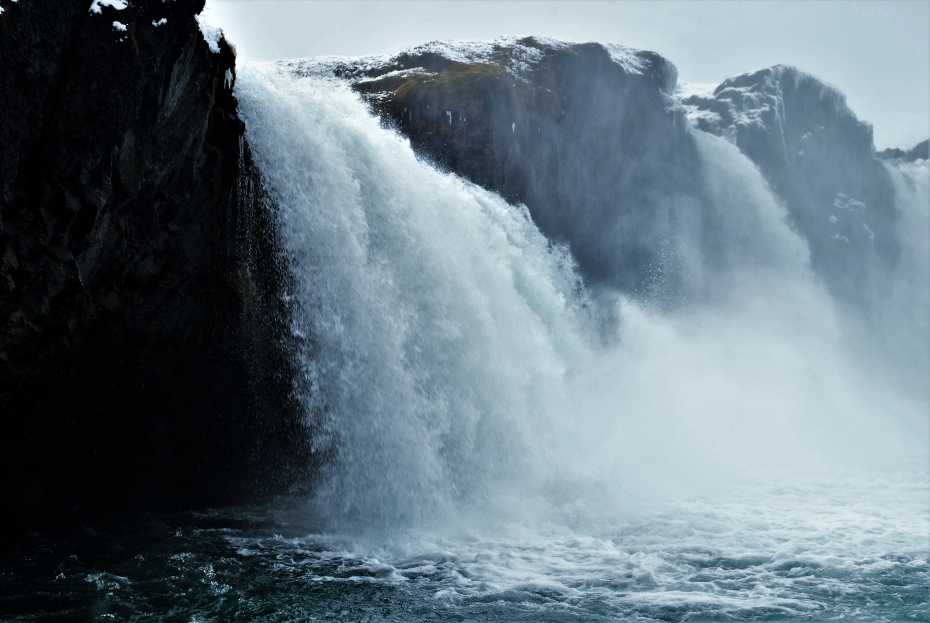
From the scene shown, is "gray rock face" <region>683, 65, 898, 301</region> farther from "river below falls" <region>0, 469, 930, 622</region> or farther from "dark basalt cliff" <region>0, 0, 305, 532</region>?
"dark basalt cliff" <region>0, 0, 305, 532</region>

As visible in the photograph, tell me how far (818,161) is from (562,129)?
96.8 ft

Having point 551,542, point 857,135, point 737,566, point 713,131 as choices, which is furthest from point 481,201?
point 857,135

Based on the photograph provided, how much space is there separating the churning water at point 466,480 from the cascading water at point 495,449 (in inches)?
2.5

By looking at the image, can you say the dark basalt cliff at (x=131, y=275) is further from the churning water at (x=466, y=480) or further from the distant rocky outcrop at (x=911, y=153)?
the distant rocky outcrop at (x=911, y=153)

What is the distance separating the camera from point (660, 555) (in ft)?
48.9

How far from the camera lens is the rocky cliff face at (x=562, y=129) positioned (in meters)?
31.1

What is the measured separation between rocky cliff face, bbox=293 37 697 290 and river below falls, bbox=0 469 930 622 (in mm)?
18221

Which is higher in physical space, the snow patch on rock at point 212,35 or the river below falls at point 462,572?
the snow patch on rock at point 212,35

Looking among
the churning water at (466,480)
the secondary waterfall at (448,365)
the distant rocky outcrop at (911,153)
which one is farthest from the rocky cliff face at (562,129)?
the distant rocky outcrop at (911,153)

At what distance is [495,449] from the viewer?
62.1 ft

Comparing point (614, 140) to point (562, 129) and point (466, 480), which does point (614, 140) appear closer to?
point (562, 129)

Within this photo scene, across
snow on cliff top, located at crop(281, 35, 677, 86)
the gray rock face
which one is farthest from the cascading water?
the gray rock face

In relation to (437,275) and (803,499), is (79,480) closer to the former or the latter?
(437,275)

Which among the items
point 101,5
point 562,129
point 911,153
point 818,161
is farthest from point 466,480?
point 911,153
